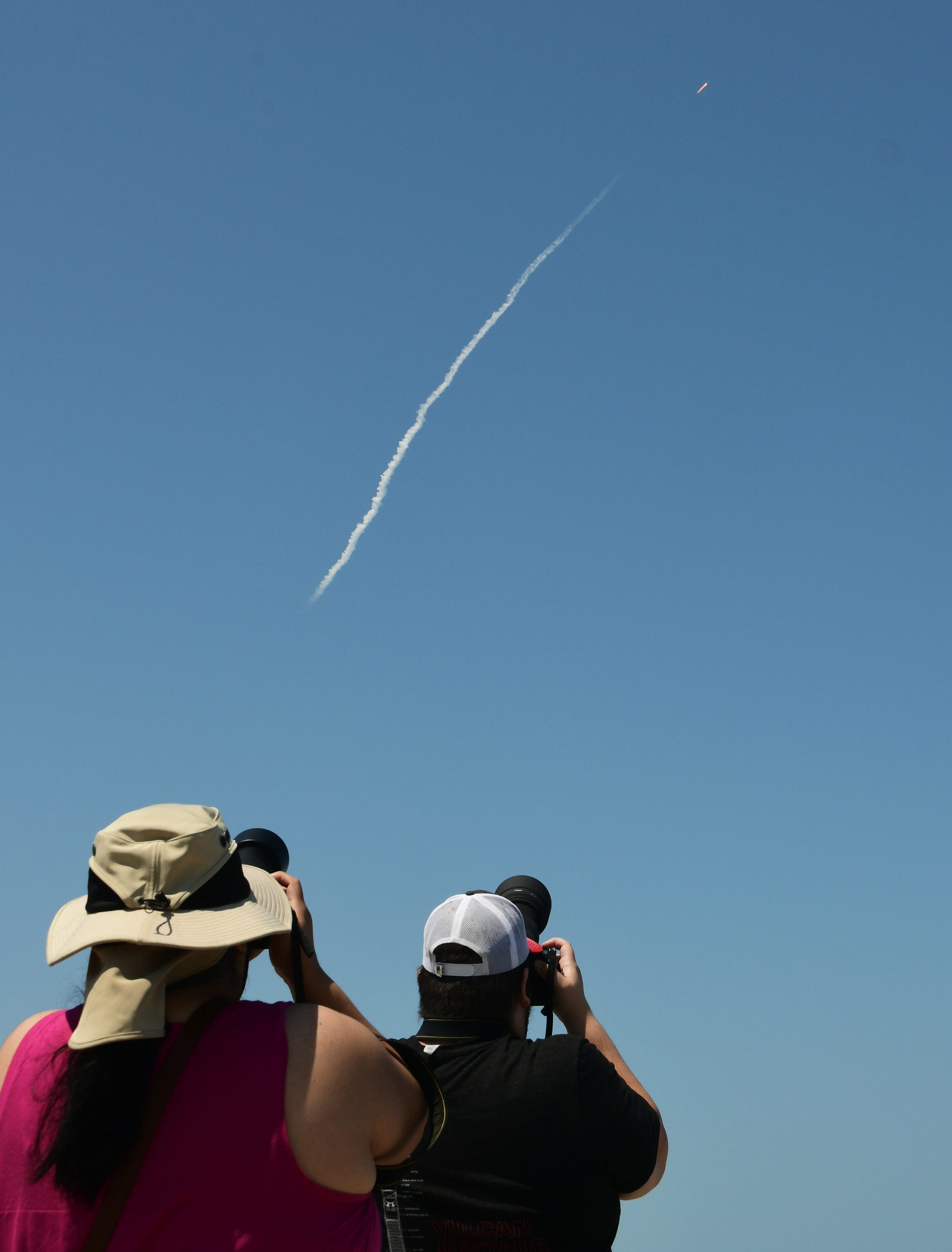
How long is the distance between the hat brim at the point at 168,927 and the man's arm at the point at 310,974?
0.79 meters

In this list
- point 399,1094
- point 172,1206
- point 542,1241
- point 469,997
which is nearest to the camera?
point 172,1206

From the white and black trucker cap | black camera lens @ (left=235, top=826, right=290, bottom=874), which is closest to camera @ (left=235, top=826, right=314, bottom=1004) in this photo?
black camera lens @ (left=235, top=826, right=290, bottom=874)

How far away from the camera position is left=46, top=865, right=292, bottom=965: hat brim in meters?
3.46

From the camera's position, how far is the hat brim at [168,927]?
3455 mm

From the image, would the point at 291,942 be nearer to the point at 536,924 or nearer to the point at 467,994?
the point at 467,994

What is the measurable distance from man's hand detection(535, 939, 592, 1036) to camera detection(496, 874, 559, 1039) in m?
0.02

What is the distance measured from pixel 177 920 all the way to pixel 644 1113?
96.9 inches

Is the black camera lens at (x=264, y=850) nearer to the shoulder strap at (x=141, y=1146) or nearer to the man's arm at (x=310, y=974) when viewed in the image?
the man's arm at (x=310, y=974)

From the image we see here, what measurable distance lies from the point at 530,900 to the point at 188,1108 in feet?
11.0

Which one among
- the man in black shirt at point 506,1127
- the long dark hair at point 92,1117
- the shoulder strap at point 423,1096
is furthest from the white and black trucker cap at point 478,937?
the long dark hair at point 92,1117

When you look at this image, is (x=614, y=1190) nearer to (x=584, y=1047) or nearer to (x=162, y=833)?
(x=584, y=1047)

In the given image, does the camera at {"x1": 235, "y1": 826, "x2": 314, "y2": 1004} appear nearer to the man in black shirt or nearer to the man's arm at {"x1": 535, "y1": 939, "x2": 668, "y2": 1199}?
the man in black shirt

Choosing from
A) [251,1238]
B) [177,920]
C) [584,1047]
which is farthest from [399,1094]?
[584,1047]

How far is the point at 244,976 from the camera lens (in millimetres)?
3818
